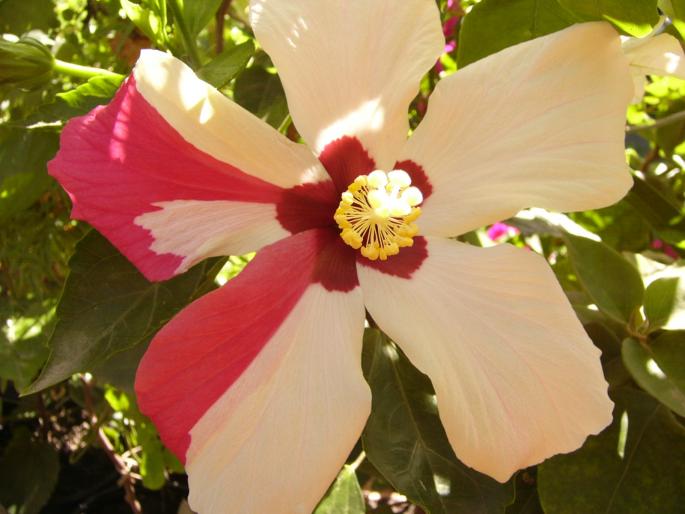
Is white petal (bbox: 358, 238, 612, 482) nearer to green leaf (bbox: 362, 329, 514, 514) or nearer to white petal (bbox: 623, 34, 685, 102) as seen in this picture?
green leaf (bbox: 362, 329, 514, 514)

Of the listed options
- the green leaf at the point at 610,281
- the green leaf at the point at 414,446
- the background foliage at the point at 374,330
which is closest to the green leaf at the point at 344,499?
the background foliage at the point at 374,330

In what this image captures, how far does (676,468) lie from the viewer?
99 cm

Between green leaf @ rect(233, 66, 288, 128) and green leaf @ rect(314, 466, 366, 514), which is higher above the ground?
green leaf @ rect(233, 66, 288, 128)

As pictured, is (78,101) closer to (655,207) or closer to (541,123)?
(541,123)

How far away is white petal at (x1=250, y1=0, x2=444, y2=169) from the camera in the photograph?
0.71 m

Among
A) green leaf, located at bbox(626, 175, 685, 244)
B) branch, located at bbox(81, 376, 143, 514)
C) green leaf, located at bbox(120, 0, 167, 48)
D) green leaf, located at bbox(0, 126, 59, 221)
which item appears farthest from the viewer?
branch, located at bbox(81, 376, 143, 514)

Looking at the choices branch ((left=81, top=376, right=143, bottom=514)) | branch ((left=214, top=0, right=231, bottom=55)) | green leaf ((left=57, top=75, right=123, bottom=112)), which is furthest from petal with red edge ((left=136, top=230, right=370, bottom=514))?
branch ((left=81, top=376, right=143, bottom=514))

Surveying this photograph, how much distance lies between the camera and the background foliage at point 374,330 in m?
0.83

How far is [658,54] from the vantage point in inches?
34.1

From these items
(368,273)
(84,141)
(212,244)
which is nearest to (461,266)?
(368,273)

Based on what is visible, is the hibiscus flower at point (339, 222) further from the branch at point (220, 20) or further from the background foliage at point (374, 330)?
the branch at point (220, 20)

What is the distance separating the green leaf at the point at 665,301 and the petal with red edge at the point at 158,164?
1.88 ft

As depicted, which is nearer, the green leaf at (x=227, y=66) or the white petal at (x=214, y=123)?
the white petal at (x=214, y=123)

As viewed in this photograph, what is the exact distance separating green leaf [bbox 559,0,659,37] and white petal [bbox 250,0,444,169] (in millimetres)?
143
